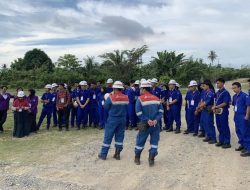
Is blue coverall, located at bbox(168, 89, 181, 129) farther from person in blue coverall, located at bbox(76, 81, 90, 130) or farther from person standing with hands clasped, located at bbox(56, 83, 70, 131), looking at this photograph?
person standing with hands clasped, located at bbox(56, 83, 70, 131)

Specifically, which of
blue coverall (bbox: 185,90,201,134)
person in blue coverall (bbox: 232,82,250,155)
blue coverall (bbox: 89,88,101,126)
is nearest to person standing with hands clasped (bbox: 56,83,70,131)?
blue coverall (bbox: 89,88,101,126)

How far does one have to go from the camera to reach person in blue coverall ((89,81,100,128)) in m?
13.7

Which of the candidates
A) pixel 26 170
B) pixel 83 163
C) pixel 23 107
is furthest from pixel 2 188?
pixel 23 107

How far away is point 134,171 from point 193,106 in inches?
193

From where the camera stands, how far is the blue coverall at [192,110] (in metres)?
11.9

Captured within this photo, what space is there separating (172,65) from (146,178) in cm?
3346

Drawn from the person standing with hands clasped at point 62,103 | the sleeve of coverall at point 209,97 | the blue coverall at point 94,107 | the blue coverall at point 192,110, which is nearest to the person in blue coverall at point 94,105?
the blue coverall at point 94,107

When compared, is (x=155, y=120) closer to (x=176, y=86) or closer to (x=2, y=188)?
(x=2, y=188)

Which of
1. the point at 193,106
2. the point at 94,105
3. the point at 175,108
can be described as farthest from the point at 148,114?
the point at 94,105

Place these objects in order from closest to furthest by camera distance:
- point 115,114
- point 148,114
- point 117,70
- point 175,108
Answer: point 148,114 < point 115,114 < point 175,108 < point 117,70

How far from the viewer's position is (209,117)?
10555mm

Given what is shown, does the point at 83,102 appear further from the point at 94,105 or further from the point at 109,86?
the point at 109,86

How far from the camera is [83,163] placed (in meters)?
8.32

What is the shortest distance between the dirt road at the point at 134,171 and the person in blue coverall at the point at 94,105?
13.2 feet
